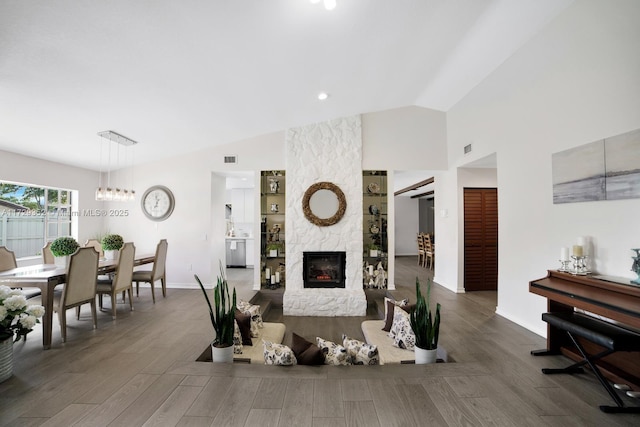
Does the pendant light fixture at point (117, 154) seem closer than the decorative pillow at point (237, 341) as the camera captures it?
No

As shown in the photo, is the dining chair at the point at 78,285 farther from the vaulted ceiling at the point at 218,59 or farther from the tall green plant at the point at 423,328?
the tall green plant at the point at 423,328

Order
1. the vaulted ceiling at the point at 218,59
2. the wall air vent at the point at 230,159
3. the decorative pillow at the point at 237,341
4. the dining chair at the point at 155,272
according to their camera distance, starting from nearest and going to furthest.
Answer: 1. the vaulted ceiling at the point at 218,59
2. the decorative pillow at the point at 237,341
3. the dining chair at the point at 155,272
4. the wall air vent at the point at 230,159

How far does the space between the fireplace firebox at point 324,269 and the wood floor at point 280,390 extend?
2.60 meters

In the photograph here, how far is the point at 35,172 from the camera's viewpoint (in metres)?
5.02

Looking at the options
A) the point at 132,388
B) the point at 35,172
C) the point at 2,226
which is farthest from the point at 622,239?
the point at 2,226

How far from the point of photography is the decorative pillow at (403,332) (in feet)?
10.7

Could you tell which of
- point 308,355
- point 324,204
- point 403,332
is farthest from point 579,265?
point 324,204

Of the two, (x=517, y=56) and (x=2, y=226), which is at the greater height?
(x=517, y=56)

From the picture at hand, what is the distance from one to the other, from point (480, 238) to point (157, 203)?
6.46 metres

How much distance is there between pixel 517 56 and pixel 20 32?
4963 millimetres

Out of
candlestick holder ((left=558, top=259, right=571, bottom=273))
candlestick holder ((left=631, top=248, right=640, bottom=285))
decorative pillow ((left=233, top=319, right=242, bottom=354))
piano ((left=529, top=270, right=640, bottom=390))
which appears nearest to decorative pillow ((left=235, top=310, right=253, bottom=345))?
decorative pillow ((left=233, top=319, right=242, bottom=354))

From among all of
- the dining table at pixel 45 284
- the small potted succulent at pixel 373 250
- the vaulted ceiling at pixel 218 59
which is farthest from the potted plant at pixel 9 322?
the small potted succulent at pixel 373 250

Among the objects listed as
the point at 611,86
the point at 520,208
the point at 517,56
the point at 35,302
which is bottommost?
the point at 35,302

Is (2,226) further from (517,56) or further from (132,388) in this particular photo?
(517,56)
